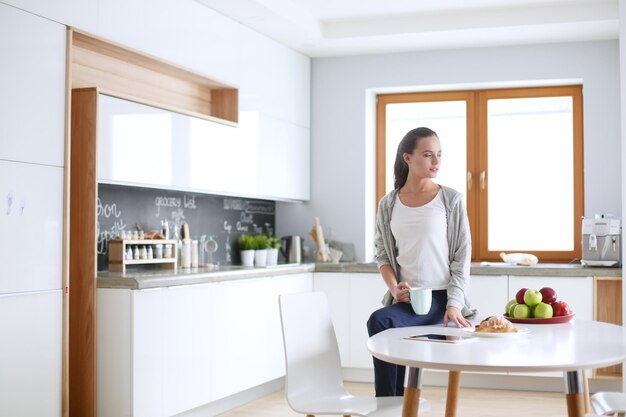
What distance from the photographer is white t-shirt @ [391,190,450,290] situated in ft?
10.8

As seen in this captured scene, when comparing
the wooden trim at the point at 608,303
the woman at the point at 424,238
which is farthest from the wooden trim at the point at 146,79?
the wooden trim at the point at 608,303

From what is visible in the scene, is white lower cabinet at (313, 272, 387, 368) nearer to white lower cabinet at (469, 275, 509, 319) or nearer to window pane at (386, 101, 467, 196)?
white lower cabinet at (469, 275, 509, 319)

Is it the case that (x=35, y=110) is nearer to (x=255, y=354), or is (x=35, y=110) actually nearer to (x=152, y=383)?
(x=152, y=383)

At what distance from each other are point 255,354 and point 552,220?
2.46 metres

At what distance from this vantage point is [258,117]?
5.57 m

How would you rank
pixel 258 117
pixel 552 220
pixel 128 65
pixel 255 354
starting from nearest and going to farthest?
1. pixel 128 65
2. pixel 255 354
3. pixel 258 117
4. pixel 552 220

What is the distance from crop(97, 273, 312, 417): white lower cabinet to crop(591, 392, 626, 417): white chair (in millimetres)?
2060

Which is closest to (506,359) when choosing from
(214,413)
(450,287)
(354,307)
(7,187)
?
(450,287)

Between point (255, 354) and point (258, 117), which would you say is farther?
point (258, 117)

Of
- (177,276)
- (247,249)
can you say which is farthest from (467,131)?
(177,276)

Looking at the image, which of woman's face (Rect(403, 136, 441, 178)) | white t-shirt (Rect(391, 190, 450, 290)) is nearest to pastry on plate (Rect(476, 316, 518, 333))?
white t-shirt (Rect(391, 190, 450, 290))

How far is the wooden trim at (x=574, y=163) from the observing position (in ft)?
19.7

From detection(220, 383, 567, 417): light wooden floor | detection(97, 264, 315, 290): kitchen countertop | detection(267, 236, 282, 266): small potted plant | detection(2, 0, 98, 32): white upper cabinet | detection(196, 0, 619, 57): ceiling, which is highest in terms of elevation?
detection(196, 0, 619, 57): ceiling

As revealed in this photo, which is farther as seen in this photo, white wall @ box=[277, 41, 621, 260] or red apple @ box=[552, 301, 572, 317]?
white wall @ box=[277, 41, 621, 260]
